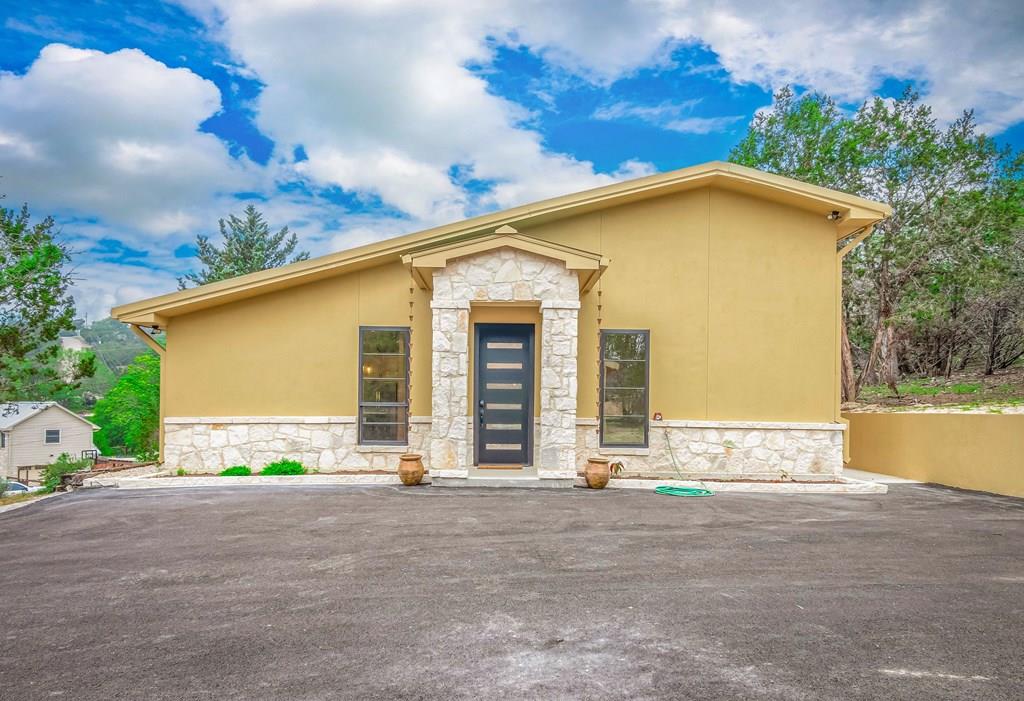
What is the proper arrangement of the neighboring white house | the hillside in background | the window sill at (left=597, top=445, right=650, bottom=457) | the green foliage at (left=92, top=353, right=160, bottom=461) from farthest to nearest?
the hillside in background
the neighboring white house
the green foliage at (left=92, top=353, right=160, bottom=461)
the window sill at (left=597, top=445, right=650, bottom=457)

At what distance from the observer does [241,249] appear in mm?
33812

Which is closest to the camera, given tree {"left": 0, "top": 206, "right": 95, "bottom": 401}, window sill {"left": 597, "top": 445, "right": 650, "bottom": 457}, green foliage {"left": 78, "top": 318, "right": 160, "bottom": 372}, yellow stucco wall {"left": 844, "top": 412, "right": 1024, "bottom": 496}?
yellow stucco wall {"left": 844, "top": 412, "right": 1024, "bottom": 496}

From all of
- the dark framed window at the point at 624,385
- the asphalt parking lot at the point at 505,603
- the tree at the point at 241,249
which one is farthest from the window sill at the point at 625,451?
the tree at the point at 241,249

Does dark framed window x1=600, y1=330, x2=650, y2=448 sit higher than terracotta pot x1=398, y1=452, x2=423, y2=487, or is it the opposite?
dark framed window x1=600, y1=330, x2=650, y2=448

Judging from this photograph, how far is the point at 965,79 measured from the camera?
14867 mm

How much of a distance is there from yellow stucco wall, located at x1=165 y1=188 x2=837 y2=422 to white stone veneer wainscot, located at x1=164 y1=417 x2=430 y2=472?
0.23 m

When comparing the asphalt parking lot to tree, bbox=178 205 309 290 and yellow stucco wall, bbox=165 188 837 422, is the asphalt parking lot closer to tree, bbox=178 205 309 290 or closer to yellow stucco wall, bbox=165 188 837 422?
yellow stucco wall, bbox=165 188 837 422

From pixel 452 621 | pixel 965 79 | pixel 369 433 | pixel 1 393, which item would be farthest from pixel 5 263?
pixel 965 79

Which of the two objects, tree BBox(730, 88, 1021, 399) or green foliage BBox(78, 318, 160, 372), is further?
green foliage BBox(78, 318, 160, 372)

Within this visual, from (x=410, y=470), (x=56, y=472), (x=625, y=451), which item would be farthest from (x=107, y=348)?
(x=625, y=451)

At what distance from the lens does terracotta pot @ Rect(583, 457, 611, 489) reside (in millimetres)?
8406

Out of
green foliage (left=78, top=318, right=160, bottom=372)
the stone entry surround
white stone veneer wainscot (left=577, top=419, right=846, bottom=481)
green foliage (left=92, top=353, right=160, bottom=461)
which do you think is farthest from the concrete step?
green foliage (left=78, top=318, right=160, bottom=372)

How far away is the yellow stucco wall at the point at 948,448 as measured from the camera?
8.78 meters

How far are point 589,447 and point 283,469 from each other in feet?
16.0
